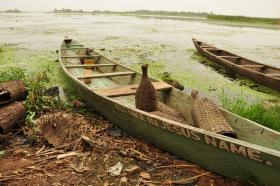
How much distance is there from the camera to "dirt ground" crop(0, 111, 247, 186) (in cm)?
372

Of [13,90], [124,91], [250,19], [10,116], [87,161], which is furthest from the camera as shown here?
[250,19]

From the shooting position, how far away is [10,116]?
4938 mm

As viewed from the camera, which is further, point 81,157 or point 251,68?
point 251,68

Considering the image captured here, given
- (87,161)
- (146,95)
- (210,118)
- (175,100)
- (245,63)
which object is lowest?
(87,161)

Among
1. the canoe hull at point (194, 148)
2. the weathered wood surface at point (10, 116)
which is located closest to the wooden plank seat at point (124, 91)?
the canoe hull at point (194, 148)

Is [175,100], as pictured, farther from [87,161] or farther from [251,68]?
[251,68]

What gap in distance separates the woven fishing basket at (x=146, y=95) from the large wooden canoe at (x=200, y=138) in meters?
0.24

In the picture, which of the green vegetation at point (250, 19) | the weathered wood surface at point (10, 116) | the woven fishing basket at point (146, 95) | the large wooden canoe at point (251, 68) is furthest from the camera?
the green vegetation at point (250, 19)

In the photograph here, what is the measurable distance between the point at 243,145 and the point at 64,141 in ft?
8.82

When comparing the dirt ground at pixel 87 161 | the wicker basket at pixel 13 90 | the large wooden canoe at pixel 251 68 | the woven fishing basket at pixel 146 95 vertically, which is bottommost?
the dirt ground at pixel 87 161

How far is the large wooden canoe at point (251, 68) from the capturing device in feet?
26.1

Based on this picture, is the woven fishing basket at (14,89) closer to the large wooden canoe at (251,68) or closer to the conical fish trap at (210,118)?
the conical fish trap at (210,118)

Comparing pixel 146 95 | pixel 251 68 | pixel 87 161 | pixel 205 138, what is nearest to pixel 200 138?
pixel 205 138

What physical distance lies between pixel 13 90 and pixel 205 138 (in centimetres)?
395
